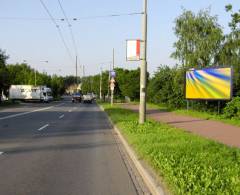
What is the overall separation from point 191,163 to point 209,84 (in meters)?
19.2

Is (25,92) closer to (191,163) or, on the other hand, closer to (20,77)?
(20,77)

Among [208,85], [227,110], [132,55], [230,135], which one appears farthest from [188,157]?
[208,85]

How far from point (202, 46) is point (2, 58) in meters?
26.9

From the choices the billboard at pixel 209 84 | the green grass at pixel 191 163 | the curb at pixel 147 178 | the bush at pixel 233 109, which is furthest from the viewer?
the billboard at pixel 209 84

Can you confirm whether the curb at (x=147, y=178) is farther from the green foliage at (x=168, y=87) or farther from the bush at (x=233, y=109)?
the green foliage at (x=168, y=87)

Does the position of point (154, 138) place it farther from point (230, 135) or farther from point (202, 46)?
point (202, 46)

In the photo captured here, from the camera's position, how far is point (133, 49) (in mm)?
20375

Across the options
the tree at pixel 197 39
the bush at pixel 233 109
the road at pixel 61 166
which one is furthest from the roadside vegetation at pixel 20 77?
the road at pixel 61 166

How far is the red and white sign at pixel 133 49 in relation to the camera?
20344 mm

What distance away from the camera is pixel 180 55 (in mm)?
42906

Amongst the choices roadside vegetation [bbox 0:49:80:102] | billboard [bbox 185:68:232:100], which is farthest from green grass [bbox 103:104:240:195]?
roadside vegetation [bbox 0:49:80:102]

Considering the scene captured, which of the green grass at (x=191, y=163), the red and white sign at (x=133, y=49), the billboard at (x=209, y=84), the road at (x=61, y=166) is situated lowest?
the road at (x=61, y=166)

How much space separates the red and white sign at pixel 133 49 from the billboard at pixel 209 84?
7.27 meters

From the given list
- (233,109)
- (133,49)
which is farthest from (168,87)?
(133,49)
